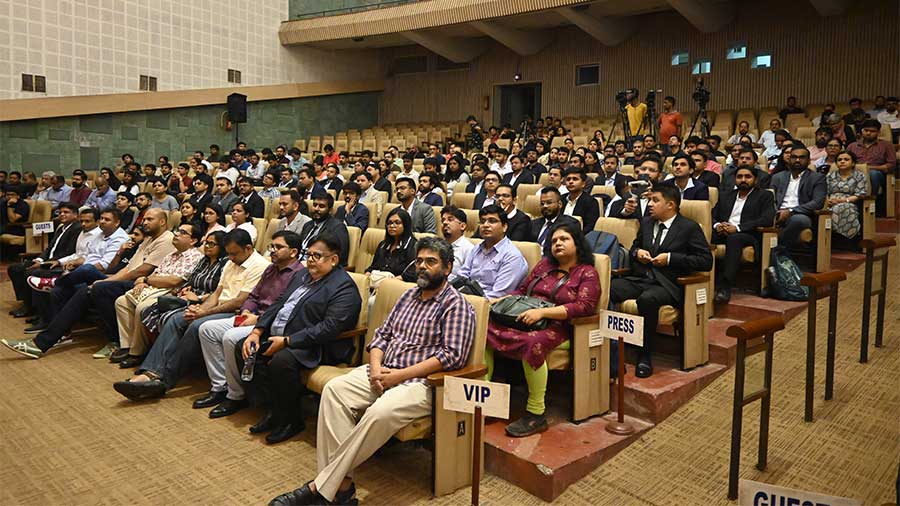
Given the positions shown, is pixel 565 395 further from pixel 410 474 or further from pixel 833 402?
pixel 833 402

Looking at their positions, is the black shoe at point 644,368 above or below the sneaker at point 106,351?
above

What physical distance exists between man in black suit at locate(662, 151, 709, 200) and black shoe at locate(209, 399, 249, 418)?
124 inches

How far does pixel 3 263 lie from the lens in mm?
7324

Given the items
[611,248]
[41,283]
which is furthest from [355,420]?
[41,283]

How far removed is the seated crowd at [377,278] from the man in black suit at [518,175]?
34mm

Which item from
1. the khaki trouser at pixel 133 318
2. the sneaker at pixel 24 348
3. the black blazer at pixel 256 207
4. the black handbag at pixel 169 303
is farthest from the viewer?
the black blazer at pixel 256 207

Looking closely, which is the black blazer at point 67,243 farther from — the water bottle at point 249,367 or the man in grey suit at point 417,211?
the water bottle at point 249,367

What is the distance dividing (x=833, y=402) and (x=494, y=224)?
173 centimetres

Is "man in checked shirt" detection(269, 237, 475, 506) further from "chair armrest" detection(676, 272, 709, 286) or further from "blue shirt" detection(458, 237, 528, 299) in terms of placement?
"chair armrest" detection(676, 272, 709, 286)

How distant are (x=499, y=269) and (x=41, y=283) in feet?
11.4

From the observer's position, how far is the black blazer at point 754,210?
13.4 ft

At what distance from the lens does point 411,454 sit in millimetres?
2766

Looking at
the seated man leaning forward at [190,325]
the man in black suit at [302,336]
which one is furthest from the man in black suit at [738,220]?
the seated man leaning forward at [190,325]

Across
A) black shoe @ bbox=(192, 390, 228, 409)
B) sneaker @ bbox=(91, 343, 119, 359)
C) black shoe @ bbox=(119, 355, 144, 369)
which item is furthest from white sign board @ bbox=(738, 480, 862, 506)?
sneaker @ bbox=(91, 343, 119, 359)
